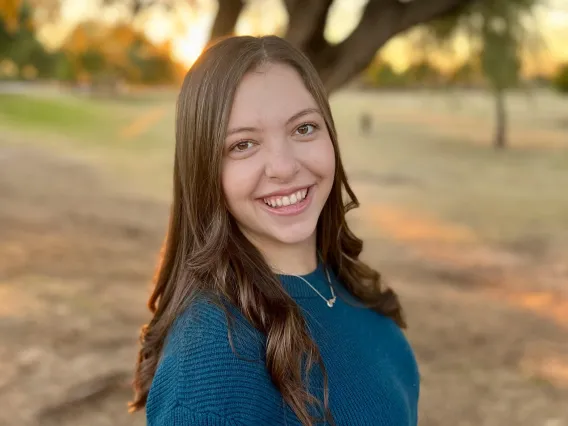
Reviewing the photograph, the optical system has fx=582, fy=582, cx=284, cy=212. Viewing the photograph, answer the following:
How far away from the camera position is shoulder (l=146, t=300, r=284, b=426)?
0.97 metres

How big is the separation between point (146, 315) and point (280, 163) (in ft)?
12.9

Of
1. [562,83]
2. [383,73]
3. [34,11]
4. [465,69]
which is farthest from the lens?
[562,83]

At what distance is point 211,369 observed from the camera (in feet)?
3.21

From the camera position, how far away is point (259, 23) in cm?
383

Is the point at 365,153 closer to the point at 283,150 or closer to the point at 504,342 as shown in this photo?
the point at 504,342

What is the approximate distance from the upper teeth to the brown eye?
0.12 meters

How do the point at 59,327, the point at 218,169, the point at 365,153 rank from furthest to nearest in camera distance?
the point at 365,153
the point at 59,327
the point at 218,169

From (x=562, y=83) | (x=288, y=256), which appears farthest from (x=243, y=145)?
(x=562, y=83)

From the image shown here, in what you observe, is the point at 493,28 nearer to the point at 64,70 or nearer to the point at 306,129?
the point at 306,129

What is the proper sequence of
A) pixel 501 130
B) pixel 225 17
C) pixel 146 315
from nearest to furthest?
pixel 225 17 < pixel 146 315 < pixel 501 130

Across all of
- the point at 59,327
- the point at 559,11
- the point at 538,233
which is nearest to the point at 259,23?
the point at 559,11

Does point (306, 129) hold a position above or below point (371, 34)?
below

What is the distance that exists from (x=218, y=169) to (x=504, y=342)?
3.93m

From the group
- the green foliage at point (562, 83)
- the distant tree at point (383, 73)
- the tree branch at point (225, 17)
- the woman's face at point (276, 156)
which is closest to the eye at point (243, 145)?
the woman's face at point (276, 156)
